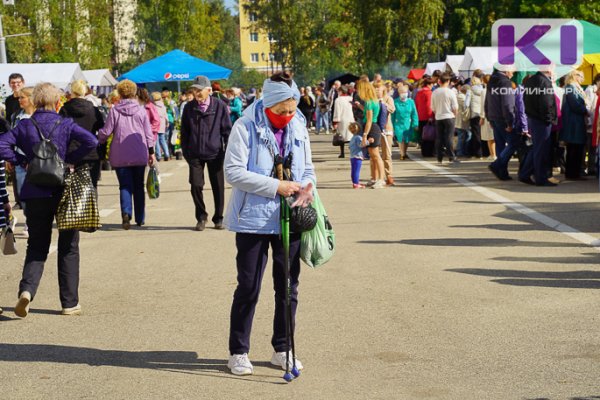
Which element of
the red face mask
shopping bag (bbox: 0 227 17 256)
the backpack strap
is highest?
the red face mask

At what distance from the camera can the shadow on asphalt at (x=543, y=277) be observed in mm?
8797

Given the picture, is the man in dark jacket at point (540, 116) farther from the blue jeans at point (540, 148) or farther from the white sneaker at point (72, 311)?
the white sneaker at point (72, 311)

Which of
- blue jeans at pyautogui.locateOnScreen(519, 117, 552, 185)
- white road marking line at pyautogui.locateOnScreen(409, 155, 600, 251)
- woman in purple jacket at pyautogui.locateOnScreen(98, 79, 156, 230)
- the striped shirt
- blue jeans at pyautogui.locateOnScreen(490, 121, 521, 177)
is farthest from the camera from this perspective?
blue jeans at pyautogui.locateOnScreen(490, 121, 521, 177)

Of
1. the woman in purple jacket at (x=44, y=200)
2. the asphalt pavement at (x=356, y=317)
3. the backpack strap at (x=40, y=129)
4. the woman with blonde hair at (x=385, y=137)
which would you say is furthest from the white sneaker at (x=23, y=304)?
the woman with blonde hair at (x=385, y=137)

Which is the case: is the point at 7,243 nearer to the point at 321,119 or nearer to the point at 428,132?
the point at 428,132

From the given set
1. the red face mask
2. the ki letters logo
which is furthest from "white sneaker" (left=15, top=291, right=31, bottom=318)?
the ki letters logo

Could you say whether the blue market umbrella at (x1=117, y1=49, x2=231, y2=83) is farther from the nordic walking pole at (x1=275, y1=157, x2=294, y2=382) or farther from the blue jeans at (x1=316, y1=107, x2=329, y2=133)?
the nordic walking pole at (x1=275, y1=157, x2=294, y2=382)

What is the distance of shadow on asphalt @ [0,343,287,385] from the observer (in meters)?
6.37

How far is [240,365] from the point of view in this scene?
6.22 m

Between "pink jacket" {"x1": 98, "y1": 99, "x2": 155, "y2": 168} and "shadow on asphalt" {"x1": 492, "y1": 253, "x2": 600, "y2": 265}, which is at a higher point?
"pink jacket" {"x1": 98, "y1": 99, "x2": 155, "y2": 168}

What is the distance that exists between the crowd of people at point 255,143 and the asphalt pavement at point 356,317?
429 mm

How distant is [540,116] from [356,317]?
9513 mm

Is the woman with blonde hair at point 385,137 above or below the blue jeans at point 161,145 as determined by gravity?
above

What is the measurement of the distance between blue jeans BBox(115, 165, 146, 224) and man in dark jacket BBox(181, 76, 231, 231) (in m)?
0.68
